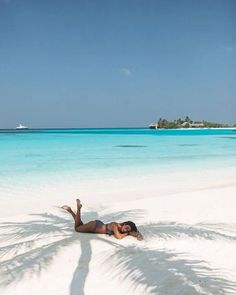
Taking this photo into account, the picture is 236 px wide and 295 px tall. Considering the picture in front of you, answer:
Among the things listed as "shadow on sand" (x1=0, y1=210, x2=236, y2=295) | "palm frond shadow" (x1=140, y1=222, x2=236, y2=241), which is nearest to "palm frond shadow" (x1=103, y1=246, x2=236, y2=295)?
"shadow on sand" (x1=0, y1=210, x2=236, y2=295)

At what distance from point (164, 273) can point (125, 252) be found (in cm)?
97

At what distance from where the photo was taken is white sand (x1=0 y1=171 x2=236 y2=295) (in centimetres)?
464

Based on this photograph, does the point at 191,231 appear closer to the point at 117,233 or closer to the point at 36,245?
the point at 117,233

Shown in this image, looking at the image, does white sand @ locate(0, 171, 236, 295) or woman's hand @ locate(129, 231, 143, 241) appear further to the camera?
woman's hand @ locate(129, 231, 143, 241)

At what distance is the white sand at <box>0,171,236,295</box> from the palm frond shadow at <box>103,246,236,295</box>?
1cm

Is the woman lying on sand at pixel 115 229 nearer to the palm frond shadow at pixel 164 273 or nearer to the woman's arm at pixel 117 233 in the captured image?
the woman's arm at pixel 117 233

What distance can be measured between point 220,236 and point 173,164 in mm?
14427

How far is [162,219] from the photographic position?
26.6ft

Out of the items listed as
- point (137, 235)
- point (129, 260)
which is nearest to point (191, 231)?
point (137, 235)

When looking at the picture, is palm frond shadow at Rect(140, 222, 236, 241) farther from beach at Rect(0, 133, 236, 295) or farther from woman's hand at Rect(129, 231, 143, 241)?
woman's hand at Rect(129, 231, 143, 241)

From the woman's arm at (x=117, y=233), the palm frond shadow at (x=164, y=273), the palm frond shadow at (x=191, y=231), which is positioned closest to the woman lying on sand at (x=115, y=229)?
the woman's arm at (x=117, y=233)

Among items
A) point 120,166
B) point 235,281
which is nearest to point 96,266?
point 235,281

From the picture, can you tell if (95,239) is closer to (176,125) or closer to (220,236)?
(220,236)

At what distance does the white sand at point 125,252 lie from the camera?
183 inches
